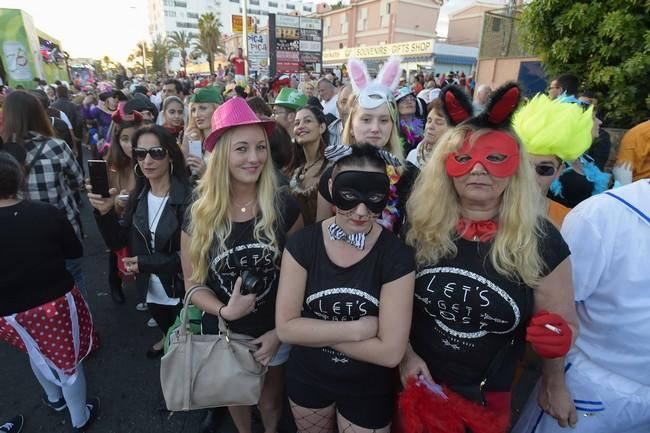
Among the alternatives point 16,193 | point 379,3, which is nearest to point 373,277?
point 16,193

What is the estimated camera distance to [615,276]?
57.5 inches

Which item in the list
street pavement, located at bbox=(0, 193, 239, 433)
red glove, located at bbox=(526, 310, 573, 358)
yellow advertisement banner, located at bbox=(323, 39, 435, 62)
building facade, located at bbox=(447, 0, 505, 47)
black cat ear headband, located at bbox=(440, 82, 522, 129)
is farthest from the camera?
building facade, located at bbox=(447, 0, 505, 47)

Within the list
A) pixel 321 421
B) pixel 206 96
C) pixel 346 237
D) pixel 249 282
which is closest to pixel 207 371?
pixel 249 282

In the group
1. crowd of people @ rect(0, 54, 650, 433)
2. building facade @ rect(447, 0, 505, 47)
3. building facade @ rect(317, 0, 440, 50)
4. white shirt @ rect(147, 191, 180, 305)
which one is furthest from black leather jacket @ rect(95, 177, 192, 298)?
building facade @ rect(317, 0, 440, 50)

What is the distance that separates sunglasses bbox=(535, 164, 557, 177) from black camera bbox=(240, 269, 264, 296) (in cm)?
158

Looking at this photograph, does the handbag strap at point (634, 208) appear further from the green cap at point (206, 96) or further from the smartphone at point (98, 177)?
the green cap at point (206, 96)

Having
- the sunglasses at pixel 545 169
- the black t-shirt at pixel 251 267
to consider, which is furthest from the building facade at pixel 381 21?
the black t-shirt at pixel 251 267

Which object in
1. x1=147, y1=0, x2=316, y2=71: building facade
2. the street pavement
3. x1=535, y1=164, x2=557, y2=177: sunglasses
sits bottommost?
the street pavement

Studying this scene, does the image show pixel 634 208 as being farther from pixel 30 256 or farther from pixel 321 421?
pixel 30 256

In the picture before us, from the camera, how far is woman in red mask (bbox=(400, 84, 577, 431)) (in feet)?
4.71

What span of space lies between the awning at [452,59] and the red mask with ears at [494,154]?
32.6 meters

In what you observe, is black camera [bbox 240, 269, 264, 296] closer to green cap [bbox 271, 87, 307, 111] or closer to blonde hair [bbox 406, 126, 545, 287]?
blonde hair [bbox 406, 126, 545, 287]

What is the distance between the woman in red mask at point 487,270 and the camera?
1.44 metres

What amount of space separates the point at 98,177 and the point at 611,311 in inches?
121
